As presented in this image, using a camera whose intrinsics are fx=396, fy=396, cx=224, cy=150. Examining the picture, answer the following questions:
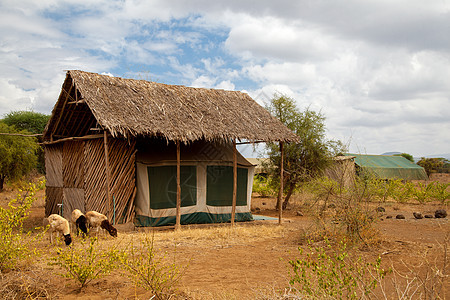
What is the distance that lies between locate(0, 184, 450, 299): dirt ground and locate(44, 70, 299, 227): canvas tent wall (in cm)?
131

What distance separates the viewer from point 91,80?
996 cm

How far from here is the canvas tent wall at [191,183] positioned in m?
10.4

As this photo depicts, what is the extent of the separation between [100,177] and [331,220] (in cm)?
544

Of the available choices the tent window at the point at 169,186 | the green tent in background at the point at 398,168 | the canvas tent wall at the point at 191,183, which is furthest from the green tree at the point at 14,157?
the green tent in background at the point at 398,168

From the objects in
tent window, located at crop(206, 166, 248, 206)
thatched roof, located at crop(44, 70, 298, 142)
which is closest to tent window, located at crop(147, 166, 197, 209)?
tent window, located at crop(206, 166, 248, 206)

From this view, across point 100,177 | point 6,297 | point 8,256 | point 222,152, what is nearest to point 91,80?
point 100,177

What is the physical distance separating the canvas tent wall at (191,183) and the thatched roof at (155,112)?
4.09 ft

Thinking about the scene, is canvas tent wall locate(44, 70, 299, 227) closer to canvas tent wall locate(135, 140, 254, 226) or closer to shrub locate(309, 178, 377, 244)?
canvas tent wall locate(135, 140, 254, 226)

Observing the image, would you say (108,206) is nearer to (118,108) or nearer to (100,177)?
(100,177)

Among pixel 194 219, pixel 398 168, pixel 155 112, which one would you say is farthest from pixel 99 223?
pixel 398 168

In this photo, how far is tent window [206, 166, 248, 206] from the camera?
37.5ft

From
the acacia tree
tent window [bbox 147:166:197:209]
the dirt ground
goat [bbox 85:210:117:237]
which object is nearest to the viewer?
the dirt ground

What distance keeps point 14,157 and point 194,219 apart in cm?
1316

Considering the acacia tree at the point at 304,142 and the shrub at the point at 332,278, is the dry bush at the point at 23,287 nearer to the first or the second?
the shrub at the point at 332,278
